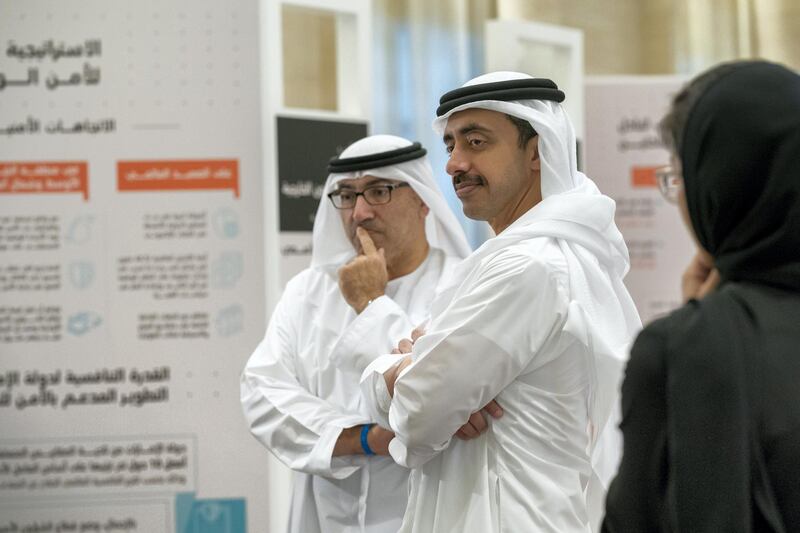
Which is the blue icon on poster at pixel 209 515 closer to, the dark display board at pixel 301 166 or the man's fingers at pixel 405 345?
the dark display board at pixel 301 166

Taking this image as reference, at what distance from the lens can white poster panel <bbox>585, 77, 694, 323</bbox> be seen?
6402mm

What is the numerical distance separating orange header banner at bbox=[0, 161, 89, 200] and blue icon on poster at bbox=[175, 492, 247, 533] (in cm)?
151

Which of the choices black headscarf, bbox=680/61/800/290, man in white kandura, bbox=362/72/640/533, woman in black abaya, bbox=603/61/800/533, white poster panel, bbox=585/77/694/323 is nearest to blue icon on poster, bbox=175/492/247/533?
man in white kandura, bbox=362/72/640/533

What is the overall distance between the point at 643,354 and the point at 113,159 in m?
3.90

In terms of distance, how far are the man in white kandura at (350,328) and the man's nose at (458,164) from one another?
1.53 ft

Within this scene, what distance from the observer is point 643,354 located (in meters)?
1.39

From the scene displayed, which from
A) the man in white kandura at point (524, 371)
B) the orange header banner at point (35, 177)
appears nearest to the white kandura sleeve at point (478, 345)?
the man in white kandura at point (524, 371)

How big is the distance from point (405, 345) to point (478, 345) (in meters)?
0.39

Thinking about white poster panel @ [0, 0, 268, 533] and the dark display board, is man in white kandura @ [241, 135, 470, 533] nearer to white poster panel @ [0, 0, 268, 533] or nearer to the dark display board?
the dark display board

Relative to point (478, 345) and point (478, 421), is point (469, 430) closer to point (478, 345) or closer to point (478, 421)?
point (478, 421)

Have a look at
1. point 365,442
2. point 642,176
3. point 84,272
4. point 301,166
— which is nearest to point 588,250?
point 365,442

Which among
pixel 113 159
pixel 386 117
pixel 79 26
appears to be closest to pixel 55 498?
pixel 113 159

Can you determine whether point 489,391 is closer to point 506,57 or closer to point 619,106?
point 506,57

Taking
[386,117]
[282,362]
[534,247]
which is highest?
[386,117]
